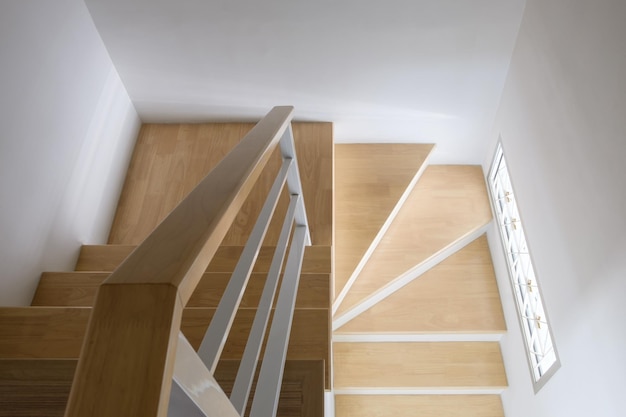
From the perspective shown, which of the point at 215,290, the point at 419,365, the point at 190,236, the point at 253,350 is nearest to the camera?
the point at 190,236

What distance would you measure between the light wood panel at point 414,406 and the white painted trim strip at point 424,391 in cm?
4

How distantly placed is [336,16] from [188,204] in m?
2.56

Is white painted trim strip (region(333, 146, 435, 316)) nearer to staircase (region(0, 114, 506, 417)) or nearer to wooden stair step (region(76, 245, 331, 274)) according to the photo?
staircase (region(0, 114, 506, 417))

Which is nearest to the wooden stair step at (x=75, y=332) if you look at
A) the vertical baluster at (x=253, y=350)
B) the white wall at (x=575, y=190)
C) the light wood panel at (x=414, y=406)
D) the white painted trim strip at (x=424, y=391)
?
the vertical baluster at (x=253, y=350)

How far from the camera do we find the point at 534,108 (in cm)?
276

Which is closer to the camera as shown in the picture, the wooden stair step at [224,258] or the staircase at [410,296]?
the wooden stair step at [224,258]

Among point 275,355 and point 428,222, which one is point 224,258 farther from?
point 428,222

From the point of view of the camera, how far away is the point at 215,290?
84.7 inches

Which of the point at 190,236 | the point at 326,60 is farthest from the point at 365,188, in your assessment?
the point at 190,236

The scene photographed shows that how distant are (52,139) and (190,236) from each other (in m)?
2.47

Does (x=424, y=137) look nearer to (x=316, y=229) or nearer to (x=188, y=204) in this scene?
(x=316, y=229)

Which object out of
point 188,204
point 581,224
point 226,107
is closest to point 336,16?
point 226,107

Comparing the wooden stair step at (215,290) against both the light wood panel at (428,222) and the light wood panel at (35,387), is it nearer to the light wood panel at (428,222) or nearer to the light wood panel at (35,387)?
the light wood panel at (35,387)

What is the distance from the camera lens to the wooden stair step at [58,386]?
3.80 feet
